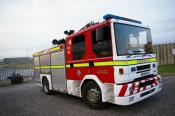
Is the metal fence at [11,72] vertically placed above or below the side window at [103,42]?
below

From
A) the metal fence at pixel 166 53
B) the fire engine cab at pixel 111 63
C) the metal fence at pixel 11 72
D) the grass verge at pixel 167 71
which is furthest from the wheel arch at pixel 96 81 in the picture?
the metal fence at pixel 11 72

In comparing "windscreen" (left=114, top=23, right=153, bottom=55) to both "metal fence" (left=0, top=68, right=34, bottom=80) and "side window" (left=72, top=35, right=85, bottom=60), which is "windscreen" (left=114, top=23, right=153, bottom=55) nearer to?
"side window" (left=72, top=35, right=85, bottom=60)

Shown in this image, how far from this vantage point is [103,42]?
534 cm

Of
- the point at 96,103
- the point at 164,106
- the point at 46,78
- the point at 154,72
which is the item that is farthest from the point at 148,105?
the point at 46,78

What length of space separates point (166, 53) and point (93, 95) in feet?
47.2

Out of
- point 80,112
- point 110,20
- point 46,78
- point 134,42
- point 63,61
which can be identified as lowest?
point 80,112

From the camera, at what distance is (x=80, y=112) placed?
578 cm

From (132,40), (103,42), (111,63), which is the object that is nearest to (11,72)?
(103,42)

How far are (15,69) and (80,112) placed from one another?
16.6m

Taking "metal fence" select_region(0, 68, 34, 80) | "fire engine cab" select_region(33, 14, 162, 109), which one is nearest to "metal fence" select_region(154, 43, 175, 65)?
"fire engine cab" select_region(33, 14, 162, 109)

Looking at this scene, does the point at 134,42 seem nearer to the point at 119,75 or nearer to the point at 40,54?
the point at 119,75

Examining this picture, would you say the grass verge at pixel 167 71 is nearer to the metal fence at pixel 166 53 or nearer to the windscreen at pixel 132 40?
the metal fence at pixel 166 53

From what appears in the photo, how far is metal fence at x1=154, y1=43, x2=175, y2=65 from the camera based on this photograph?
17.5m

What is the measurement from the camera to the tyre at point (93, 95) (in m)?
5.69
